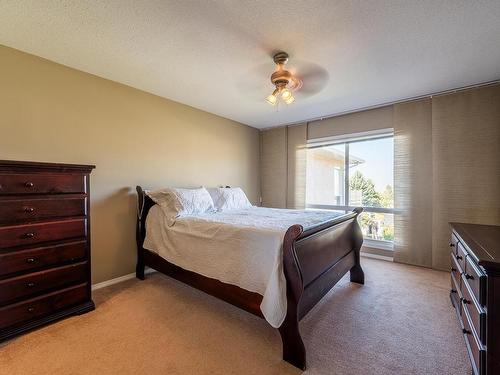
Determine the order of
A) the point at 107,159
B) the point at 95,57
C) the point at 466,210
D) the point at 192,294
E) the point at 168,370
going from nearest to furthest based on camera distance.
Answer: the point at 168,370 → the point at 95,57 → the point at 192,294 → the point at 107,159 → the point at 466,210

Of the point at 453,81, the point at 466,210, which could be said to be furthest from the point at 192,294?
the point at 453,81

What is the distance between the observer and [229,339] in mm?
1696

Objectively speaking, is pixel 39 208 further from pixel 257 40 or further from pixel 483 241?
pixel 483 241

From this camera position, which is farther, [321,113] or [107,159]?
[321,113]

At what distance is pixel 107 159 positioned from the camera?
8.61ft

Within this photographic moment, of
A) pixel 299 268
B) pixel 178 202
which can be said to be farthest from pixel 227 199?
pixel 299 268

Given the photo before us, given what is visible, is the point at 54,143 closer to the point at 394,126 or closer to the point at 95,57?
the point at 95,57

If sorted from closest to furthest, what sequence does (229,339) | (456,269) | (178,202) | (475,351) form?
(475,351), (229,339), (456,269), (178,202)

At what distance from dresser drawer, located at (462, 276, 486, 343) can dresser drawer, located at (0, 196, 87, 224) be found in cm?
282

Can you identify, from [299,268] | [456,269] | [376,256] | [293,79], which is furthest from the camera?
[376,256]

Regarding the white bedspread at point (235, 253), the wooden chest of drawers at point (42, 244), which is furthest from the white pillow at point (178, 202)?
the wooden chest of drawers at point (42, 244)

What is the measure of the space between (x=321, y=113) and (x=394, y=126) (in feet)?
3.58

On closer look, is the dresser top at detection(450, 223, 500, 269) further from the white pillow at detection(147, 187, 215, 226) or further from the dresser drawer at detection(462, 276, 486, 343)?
the white pillow at detection(147, 187, 215, 226)

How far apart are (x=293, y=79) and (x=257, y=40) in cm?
50
